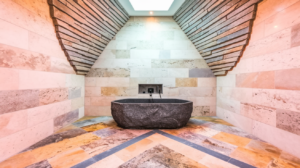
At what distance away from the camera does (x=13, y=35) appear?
5.26 ft

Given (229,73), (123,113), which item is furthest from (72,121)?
(229,73)

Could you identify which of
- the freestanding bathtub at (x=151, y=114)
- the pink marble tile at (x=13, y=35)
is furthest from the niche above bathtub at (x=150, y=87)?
the pink marble tile at (x=13, y=35)

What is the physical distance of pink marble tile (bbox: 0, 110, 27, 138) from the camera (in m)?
1.52

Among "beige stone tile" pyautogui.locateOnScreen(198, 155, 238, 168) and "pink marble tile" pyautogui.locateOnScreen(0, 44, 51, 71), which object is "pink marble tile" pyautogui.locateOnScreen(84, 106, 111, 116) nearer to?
"pink marble tile" pyautogui.locateOnScreen(0, 44, 51, 71)

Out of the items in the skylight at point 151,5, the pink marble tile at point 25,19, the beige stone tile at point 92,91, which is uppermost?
the skylight at point 151,5

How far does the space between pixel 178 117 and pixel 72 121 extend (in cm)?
236

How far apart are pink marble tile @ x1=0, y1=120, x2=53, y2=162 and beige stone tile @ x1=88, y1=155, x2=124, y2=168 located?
1074 mm

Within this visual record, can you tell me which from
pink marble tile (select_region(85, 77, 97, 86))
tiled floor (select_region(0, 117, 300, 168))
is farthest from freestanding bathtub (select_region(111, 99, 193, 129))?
pink marble tile (select_region(85, 77, 97, 86))

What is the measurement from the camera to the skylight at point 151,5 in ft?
9.29

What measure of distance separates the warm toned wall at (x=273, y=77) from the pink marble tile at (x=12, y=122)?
3.55 m

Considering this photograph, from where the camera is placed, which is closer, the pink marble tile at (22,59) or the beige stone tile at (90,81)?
the pink marble tile at (22,59)

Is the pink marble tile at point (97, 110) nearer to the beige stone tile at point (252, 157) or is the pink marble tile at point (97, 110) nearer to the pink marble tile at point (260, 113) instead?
the beige stone tile at point (252, 157)

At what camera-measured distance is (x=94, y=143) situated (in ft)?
6.50

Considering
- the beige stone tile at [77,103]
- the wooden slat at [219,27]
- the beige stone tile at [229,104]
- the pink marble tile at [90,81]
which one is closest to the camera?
the wooden slat at [219,27]
